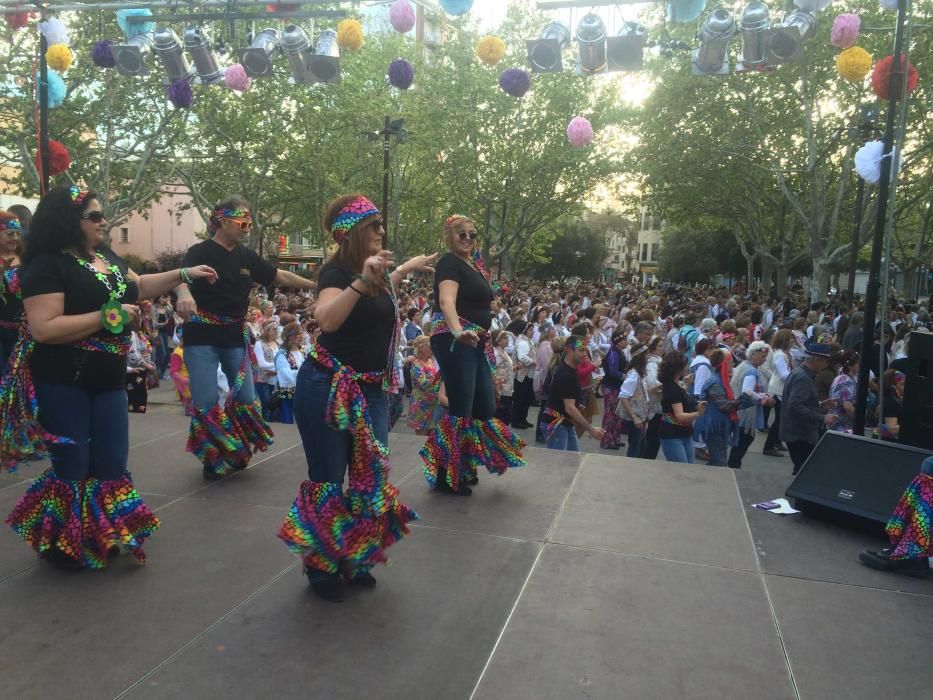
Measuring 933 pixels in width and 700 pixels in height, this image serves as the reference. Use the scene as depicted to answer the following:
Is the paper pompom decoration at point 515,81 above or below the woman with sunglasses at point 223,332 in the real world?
above

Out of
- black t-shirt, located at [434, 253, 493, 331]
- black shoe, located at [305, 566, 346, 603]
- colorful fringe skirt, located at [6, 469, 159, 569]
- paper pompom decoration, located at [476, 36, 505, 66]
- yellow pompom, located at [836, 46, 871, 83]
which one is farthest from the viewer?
paper pompom decoration, located at [476, 36, 505, 66]

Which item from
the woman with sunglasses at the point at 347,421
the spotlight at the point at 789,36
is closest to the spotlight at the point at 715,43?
the spotlight at the point at 789,36

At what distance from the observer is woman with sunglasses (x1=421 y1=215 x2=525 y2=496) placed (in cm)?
434

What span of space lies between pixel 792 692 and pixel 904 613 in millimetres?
974

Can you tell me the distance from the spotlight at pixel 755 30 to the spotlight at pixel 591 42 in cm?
167

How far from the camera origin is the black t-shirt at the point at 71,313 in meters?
3.06

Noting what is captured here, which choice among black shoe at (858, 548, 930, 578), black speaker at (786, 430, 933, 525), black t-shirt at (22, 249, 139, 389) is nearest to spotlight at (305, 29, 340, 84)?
black t-shirt at (22, 249, 139, 389)

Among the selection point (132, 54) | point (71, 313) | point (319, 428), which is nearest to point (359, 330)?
point (319, 428)

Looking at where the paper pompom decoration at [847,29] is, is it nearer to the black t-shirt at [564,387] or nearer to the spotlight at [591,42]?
the spotlight at [591,42]

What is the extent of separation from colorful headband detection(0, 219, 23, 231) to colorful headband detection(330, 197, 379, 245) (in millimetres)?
2699

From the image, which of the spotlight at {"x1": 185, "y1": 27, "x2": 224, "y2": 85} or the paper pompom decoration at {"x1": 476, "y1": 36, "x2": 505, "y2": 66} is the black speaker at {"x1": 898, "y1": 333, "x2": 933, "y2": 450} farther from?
the spotlight at {"x1": 185, "y1": 27, "x2": 224, "y2": 85}

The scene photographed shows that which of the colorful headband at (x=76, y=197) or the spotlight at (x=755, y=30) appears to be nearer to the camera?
the colorful headband at (x=76, y=197)

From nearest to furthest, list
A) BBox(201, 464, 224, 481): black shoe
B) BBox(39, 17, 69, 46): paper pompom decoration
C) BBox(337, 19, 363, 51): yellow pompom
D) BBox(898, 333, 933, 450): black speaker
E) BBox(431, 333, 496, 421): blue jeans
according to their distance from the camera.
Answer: BBox(898, 333, 933, 450): black speaker
BBox(431, 333, 496, 421): blue jeans
BBox(201, 464, 224, 481): black shoe
BBox(337, 19, 363, 51): yellow pompom
BBox(39, 17, 69, 46): paper pompom decoration

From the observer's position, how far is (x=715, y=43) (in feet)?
30.6
